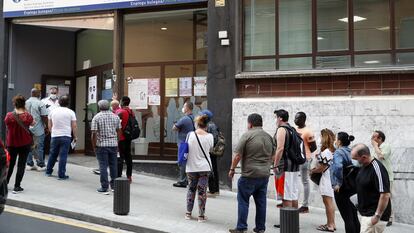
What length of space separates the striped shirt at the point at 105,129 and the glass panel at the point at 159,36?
3856 millimetres

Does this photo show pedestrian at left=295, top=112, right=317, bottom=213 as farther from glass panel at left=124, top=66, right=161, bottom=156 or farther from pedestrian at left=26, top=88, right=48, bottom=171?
pedestrian at left=26, top=88, right=48, bottom=171

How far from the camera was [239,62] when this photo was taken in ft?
35.8

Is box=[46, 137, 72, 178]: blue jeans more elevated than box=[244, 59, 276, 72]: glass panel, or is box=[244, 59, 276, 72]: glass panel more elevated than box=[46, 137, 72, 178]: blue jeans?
box=[244, 59, 276, 72]: glass panel

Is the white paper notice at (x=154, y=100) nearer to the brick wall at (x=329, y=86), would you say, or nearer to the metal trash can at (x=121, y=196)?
the brick wall at (x=329, y=86)

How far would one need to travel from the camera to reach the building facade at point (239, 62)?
31.7 ft

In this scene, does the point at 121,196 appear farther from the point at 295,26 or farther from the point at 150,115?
the point at 295,26

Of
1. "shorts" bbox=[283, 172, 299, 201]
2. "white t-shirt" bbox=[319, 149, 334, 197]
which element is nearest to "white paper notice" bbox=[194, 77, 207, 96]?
"shorts" bbox=[283, 172, 299, 201]

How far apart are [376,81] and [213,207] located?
4124 millimetres

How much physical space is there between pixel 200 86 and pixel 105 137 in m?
3.69

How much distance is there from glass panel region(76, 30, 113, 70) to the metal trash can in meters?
6.89

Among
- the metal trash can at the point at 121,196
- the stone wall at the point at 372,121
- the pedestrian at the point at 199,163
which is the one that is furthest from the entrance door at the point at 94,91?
the pedestrian at the point at 199,163

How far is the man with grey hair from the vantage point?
9000mm

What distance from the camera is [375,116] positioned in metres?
9.42

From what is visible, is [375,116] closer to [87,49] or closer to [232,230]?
[232,230]
